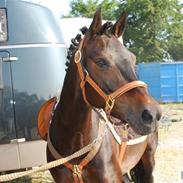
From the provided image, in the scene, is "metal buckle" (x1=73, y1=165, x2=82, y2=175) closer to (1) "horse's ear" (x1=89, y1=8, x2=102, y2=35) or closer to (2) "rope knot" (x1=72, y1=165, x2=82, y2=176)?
(2) "rope knot" (x1=72, y1=165, x2=82, y2=176)

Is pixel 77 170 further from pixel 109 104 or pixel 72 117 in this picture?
pixel 109 104

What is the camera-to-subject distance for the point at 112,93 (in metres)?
2.94

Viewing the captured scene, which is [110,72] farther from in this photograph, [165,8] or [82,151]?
[165,8]

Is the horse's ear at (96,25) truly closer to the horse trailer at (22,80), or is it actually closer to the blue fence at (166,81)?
the horse trailer at (22,80)

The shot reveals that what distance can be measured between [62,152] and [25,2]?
2695 mm

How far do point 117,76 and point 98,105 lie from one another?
29 cm

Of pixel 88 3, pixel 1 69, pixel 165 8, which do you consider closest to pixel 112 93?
pixel 1 69

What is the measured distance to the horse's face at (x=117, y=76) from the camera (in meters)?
2.79

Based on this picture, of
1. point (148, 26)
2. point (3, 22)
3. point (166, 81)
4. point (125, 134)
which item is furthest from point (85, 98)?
point (148, 26)

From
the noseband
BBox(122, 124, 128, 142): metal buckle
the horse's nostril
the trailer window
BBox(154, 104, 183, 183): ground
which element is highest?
the trailer window

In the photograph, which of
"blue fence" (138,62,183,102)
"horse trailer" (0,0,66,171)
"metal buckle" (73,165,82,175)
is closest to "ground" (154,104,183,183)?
"horse trailer" (0,0,66,171)

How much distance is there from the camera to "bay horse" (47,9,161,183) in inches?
113

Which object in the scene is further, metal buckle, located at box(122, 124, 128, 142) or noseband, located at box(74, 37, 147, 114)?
metal buckle, located at box(122, 124, 128, 142)

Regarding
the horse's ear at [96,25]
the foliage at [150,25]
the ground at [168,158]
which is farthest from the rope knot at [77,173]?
the foliage at [150,25]
